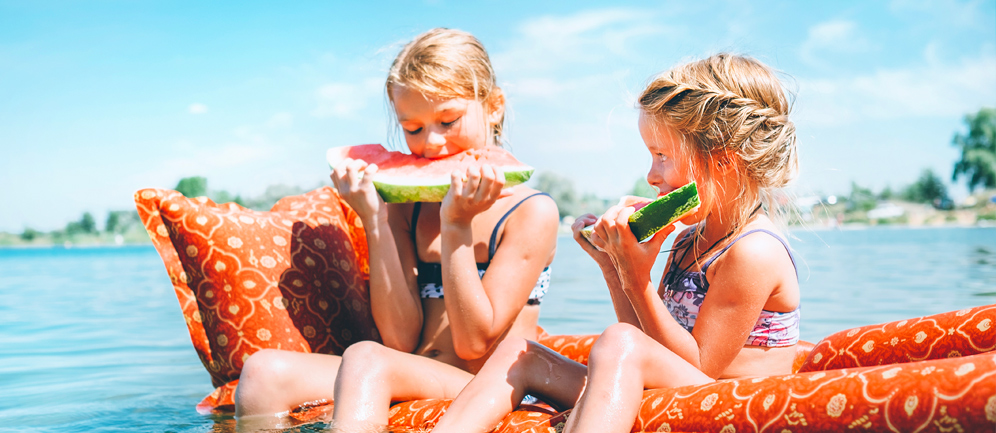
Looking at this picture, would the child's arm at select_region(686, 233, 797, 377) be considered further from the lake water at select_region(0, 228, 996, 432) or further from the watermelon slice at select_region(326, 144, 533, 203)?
the watermelon slice at select_region(326, 144, 533, 203)

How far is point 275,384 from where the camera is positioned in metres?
2.87

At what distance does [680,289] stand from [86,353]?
6399mm

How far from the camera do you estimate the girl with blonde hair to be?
276 cm

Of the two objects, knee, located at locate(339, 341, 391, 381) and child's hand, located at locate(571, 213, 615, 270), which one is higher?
child's hand, located at locate(571, 213, 615, 270)

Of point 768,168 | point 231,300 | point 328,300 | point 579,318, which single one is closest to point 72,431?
point 231,300

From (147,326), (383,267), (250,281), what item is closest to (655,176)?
(383,267)

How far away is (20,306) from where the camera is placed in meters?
11.6

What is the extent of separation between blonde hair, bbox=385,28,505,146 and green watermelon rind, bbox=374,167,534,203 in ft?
1.28

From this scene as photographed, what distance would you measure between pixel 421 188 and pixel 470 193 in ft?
1.31

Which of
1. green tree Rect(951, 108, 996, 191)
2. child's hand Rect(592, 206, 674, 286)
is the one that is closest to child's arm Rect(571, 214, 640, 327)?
child's hand Rect(592, 206, 674, 286)

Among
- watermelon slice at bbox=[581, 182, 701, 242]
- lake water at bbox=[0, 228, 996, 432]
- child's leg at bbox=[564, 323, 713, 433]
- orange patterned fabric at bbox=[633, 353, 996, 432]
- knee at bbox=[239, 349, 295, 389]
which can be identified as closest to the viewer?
orange patterned fabric at bbox=[633, 353, 996, 432]

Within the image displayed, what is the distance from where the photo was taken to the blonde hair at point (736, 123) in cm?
263

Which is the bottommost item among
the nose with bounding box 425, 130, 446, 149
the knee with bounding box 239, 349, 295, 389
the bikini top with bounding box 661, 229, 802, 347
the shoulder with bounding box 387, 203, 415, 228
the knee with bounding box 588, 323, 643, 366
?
the bikini top with bounding box 661, 229, 802, 347

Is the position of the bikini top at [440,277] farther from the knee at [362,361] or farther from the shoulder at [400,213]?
the knee at [362,361]
